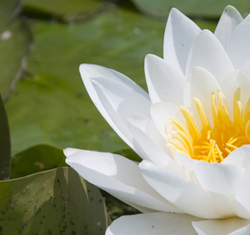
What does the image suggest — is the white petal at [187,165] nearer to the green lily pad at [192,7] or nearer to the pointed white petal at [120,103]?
the pointed white petal at [120,103]

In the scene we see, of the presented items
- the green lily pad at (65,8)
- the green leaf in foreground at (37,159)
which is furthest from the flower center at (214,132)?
the green lily pad at (65,8)

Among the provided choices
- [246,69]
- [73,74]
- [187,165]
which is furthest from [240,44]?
[73,74]

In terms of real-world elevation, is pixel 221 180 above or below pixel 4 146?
above

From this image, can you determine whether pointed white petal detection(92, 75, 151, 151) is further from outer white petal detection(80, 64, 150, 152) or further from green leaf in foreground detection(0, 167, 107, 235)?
green leaf in foreground detection(0, 167, 107, 235)

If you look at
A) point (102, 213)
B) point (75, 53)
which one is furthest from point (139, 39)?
point (102, 213)

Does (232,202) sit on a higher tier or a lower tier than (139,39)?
higher

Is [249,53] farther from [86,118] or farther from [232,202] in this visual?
[86,118]

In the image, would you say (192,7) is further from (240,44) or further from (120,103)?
(120,103)
